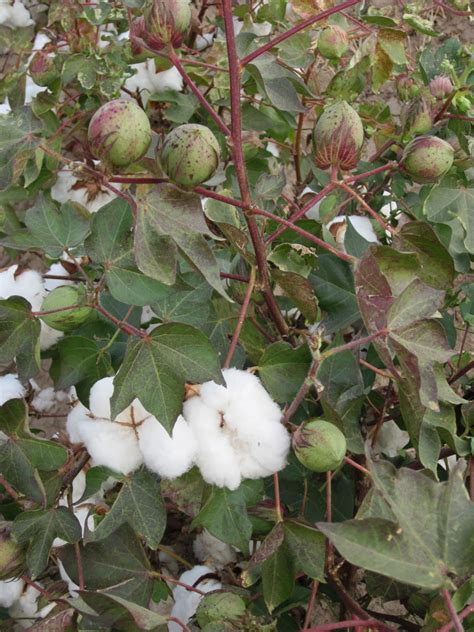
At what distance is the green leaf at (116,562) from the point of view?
1.06m

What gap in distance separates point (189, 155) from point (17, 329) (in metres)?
0.40

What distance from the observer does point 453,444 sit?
109 cm

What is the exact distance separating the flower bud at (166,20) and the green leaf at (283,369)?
1.37 ft

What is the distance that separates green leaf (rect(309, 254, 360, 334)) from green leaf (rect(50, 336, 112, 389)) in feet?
1.13

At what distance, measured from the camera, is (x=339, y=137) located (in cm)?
100

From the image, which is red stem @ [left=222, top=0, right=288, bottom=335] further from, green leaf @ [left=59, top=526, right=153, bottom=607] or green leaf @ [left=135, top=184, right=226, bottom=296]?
green leaf @ [left=59, top=526, right=153, bottom=607]

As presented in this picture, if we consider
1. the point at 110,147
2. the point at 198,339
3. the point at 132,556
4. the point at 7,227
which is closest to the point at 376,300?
the point at 198,339

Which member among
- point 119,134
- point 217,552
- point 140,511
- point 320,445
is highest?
point 119,134

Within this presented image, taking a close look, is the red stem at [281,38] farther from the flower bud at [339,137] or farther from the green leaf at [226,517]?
the green leaf at [226,517]

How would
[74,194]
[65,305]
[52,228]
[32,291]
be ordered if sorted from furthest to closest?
1. [74,194]
2. [32,291]
3. [52,228]
4. [65,305]

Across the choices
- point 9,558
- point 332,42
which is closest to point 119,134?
point 9,558

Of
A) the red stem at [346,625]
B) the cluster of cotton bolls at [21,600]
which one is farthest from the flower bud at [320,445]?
the cluster of cotton bolls at [21,600]

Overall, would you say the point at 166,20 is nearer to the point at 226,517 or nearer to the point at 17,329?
the point at 17,329

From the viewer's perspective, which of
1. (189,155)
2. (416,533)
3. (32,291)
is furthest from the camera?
(32,291)
